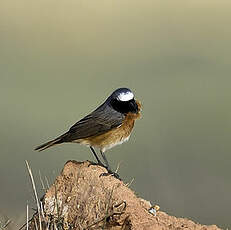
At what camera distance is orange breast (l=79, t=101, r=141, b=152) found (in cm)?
895

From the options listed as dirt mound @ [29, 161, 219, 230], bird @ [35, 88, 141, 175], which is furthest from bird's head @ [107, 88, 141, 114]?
dirt mound @ [29, 161, 219, 230]

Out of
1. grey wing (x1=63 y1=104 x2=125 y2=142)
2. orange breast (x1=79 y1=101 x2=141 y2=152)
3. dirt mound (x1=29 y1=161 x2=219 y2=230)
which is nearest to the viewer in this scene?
dirt mound (x1=29 y1=161 x2=219 y2=230)

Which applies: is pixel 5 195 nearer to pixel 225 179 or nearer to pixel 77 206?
pixel 225 179

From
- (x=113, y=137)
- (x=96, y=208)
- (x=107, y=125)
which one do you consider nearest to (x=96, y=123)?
(x=107, y=125)

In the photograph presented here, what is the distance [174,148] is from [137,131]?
4.03 ft

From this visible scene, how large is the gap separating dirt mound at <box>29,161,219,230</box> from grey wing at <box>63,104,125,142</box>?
55.8 inches

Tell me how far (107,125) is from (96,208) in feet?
7.28

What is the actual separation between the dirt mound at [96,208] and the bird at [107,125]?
1.45m

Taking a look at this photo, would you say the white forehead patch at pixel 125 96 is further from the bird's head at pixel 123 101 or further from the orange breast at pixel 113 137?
the orange breast at pixel 113 137

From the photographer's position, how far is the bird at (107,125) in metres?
8.67

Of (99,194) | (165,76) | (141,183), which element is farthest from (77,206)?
(165,76)

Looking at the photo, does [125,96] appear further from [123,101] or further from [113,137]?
[113,137]

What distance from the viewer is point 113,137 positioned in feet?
29.7

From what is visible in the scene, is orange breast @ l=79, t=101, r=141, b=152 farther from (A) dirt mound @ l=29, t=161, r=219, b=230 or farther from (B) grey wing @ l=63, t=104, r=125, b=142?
(A) dirt mound @ l=29, t=161, r=219, b=230
